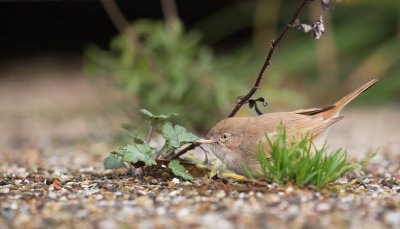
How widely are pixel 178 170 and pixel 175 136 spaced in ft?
0.64

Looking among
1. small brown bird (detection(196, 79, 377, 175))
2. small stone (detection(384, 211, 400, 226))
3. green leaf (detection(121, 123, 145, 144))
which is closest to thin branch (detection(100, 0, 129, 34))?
green leaf (detection(121, 123, 145, 144))

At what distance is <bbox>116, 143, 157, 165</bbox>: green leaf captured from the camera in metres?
3.62

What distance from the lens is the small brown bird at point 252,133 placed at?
144 inches

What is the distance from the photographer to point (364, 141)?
235 inches

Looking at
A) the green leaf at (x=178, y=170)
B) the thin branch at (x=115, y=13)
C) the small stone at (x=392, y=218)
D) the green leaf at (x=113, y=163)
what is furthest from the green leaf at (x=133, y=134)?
the thin branch at (x=115, y=13)

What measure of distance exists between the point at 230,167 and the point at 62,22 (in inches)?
284

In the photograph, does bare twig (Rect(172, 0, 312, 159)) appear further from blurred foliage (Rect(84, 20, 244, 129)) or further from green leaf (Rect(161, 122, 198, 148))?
blurred foliage (Rect(84, 20, 244, 129))

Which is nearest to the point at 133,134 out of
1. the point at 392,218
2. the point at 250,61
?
the point at 392,218

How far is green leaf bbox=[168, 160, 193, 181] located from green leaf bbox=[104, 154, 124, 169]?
0.30 metres

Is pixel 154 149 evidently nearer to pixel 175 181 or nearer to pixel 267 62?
pixel 175 181

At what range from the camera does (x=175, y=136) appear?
375 cm

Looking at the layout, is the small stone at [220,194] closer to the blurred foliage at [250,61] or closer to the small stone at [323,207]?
the small stone at [323,207]

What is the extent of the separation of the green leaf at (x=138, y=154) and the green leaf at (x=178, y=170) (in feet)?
0.35

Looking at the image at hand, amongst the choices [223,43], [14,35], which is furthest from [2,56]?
[223,43]
